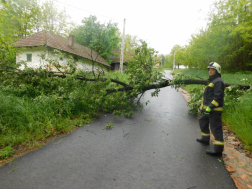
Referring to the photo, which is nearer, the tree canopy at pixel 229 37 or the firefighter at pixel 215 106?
the firefighter at pixel 215 106

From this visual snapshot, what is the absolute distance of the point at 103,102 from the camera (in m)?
5.92

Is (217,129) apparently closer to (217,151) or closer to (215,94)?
(217,151)

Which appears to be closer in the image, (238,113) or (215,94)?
(215,94)

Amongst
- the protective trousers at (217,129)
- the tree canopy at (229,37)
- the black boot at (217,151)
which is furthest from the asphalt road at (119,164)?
the tree canopy at (229,37)

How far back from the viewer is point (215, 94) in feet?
11.4

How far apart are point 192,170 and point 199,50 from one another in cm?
1572

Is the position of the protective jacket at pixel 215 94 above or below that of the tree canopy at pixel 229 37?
below

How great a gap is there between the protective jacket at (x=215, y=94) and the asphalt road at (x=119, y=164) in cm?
104

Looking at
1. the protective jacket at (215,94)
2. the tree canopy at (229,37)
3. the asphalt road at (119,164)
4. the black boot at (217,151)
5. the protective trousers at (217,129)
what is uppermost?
the tree canopy at (229,37)

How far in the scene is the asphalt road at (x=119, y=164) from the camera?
2.43 metres

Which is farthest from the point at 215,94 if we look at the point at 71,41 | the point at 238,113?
the point at 71,41

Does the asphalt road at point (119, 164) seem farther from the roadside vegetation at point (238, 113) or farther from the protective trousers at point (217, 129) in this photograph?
the roadside vegetation at point (238, 113)

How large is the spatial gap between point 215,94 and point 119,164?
249 centimetres

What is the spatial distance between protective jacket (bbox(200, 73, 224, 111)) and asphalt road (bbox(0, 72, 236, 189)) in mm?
1043
